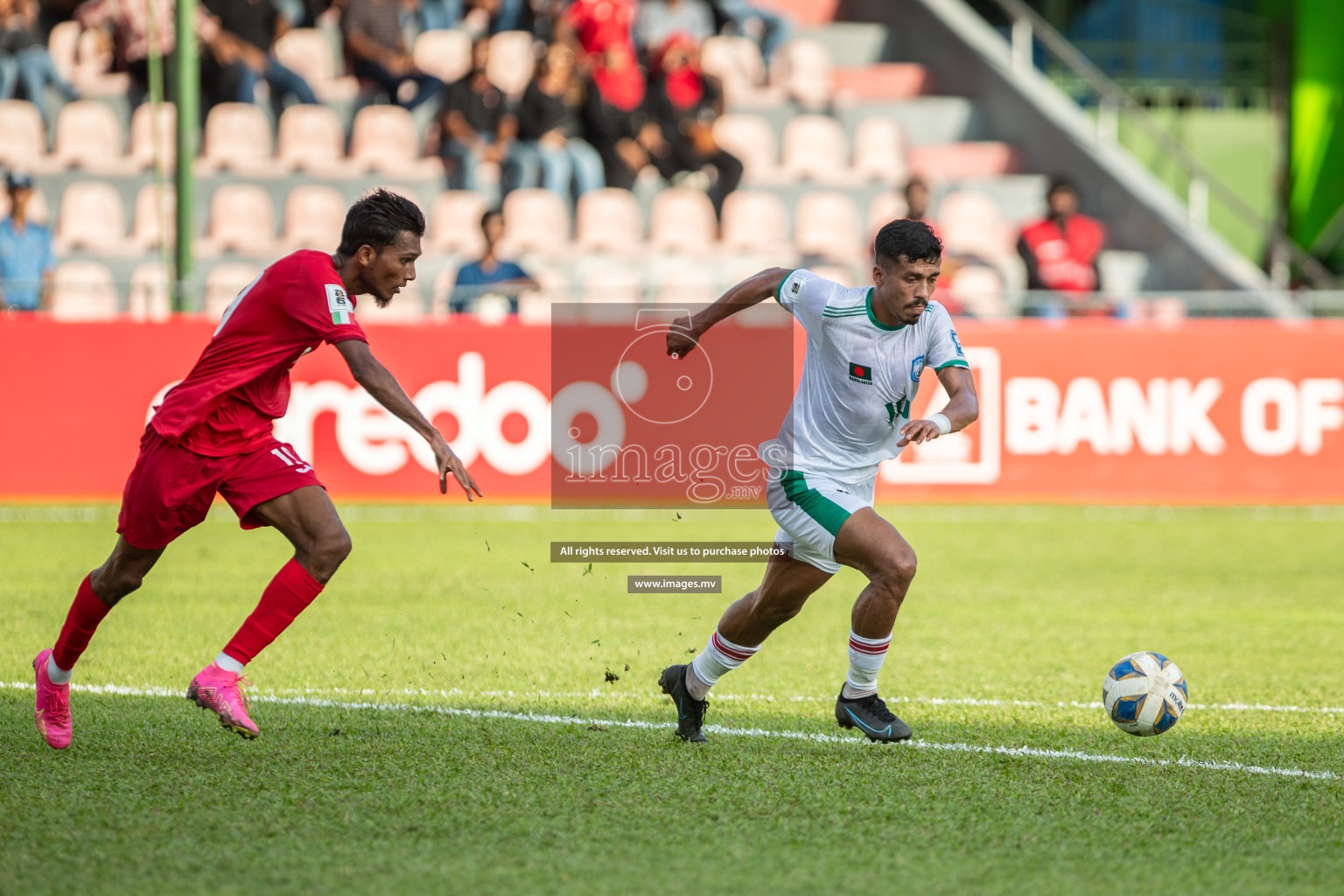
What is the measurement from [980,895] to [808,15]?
18.6 metres

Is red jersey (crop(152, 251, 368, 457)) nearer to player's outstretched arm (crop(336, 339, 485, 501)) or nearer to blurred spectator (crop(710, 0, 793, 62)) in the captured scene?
player's outstretched arm (crop(336, 339, 485, 501))

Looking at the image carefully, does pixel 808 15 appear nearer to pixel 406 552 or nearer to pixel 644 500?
pixel 644 500

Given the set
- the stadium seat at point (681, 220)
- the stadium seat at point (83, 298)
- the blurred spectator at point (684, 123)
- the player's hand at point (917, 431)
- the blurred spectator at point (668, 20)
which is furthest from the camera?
the blurred spectator at point (668, 20)

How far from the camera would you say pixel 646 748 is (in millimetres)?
5180

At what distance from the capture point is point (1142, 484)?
1296cm

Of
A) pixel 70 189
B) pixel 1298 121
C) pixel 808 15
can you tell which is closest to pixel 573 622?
pixel 70 189

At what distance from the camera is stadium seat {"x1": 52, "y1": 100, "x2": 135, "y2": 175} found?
16969 mm

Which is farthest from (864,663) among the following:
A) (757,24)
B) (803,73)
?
(757,24)

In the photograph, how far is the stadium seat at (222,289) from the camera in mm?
13055

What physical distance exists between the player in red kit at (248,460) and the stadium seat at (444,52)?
13.6 meters

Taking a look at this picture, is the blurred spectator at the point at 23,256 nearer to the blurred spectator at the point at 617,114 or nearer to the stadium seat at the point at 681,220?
the blurred spectator at the point at 617,114

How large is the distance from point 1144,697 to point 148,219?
14.0 meters

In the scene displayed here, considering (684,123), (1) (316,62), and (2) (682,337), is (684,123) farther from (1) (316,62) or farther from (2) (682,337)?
(2) (682,337)

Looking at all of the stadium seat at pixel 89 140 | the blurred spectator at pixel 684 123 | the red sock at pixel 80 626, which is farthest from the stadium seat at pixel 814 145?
the red sock at pixel 80 626
